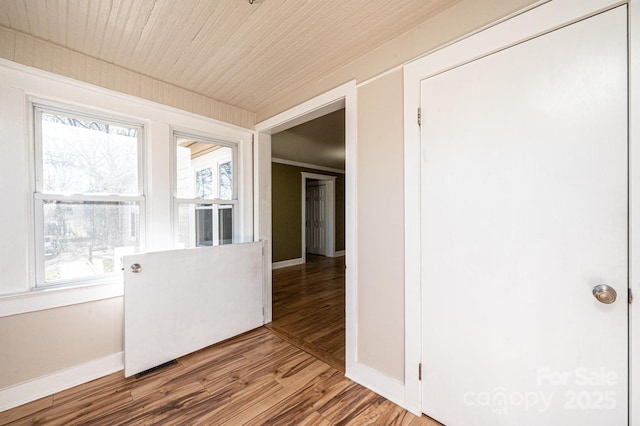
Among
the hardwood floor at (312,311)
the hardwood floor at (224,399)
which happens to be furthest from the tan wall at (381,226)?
the hardwood floor at (312,311)

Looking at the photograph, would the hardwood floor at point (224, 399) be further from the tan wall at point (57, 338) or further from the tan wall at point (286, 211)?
the tan wall at point (286, 211)

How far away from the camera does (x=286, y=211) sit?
5.87 metres

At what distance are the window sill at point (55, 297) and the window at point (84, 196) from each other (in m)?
0.10

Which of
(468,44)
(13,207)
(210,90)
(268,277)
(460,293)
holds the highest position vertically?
(210,90)

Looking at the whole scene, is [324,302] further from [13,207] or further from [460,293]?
[13,207]

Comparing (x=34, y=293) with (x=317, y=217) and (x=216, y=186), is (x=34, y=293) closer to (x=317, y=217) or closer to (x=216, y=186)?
(x=216, y=186)

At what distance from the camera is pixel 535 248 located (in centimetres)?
115

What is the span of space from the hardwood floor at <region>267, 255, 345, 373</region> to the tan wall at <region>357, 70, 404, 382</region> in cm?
52

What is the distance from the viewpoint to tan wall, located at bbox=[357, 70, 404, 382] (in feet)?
5.34

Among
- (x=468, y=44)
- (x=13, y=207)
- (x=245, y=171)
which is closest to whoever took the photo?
→ (x=468, y=44)

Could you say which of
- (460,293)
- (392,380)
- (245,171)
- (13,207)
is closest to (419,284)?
(460,293)

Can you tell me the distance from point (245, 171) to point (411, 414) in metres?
2.60

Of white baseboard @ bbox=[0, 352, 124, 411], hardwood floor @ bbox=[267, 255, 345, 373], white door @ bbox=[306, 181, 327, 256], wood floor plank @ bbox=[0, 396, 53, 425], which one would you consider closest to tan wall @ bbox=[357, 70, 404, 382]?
hardwood floor @ bbox=[267, 255, 345, 373]

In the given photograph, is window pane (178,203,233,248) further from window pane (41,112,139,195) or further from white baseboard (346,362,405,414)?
white baseboard (346,362,405,414)
